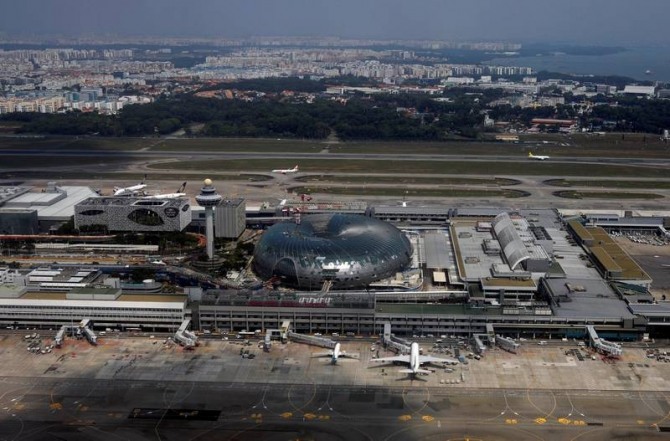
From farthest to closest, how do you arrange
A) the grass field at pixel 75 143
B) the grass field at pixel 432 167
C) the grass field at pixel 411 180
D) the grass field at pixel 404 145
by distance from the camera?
the grass field at pixel 75 143 < the grass field at pixel 404 145 < the grass field at pixel 432 167 < the grass field at pixel 411 180

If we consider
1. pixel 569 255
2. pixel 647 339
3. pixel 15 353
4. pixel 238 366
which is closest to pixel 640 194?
pixel 569 255

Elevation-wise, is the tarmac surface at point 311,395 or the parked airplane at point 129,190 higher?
the parked airplane at point 129,190

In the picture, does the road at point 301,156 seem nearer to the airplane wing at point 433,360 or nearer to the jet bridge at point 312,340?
the jet bridge at point 312,340

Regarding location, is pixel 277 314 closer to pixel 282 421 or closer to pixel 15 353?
pixel 282 421

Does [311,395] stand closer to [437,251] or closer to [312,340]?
[312,340]

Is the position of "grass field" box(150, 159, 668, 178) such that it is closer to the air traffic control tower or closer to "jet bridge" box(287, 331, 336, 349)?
the air traffic control tower

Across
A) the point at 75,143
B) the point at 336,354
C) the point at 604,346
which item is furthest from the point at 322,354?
the point at 75,143

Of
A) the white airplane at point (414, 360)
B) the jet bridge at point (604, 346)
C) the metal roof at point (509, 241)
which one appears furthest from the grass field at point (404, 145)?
the white airplane at point (414, 360)
